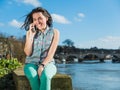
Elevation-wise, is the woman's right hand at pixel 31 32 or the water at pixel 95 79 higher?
the woman's right hand at pixel 31 32

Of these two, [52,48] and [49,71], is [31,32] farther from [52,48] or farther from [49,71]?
[49,71]

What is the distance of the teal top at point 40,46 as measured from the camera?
459cm

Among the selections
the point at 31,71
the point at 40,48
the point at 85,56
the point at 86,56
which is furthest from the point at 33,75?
the point at 86,56

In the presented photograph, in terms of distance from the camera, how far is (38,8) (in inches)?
188

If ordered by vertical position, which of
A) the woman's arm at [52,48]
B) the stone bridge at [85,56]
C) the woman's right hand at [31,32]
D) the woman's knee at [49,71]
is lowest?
the woman's knee at [49,71]

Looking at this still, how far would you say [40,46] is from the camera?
4.64 metres

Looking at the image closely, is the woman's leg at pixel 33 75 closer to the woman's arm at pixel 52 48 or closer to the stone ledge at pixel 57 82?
the woman's arm at pixel 52 48

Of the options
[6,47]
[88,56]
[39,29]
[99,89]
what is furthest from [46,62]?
[88,56]

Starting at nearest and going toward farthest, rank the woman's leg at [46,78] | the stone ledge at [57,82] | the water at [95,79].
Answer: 1. the woman's leg at [46,78]
2. the stone ledge at [57,82]
3. the water at [95,79]

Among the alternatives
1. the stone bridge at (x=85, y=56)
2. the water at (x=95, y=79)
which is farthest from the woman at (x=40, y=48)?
the stone bridge at (x=85, y=56)

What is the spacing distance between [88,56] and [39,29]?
5400 inches

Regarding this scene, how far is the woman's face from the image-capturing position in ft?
15.6

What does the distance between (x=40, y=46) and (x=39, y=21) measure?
32cm

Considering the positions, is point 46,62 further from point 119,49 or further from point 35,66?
point 119,49
